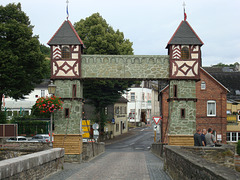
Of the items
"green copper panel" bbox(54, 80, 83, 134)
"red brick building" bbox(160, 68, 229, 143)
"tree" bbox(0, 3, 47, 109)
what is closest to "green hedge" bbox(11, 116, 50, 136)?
"tree" bbox(0, 3, 47, 109)

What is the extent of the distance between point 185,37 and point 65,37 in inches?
305

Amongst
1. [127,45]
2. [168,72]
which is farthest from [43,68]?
[168,72]

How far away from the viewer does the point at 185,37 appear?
21391mm

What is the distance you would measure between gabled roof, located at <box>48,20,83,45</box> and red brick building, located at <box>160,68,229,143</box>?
21139mm

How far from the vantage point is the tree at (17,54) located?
29859mm

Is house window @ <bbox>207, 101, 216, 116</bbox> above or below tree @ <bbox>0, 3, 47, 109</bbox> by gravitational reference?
below

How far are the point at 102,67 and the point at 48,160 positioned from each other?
957 centimetres

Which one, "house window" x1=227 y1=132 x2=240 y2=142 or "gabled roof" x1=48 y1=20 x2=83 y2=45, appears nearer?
"gabled roof" x1=48 y1=20 x2=83 y2=45

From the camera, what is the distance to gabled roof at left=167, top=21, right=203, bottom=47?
832 inches

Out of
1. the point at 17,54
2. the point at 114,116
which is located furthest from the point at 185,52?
the point at 114,116

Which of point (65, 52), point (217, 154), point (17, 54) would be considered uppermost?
point (17, 54)

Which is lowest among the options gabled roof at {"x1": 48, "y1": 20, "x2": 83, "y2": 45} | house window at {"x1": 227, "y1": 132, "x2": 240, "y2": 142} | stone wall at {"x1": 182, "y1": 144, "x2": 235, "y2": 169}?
house window at {"x1": 227, "y1": 132, "x2": 240, "y2": 142}

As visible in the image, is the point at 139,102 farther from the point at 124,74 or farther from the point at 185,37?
the point at 124,74

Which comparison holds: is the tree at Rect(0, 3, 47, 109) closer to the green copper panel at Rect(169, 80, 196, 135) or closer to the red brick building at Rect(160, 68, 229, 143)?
the green copper panel at Rect(169, 80, 196, 135)
